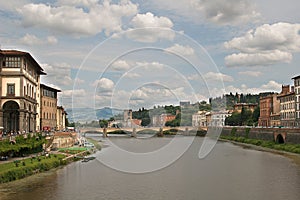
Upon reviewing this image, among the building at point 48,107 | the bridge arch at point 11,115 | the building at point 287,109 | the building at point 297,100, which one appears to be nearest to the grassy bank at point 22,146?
the bridge arch at point 11,115

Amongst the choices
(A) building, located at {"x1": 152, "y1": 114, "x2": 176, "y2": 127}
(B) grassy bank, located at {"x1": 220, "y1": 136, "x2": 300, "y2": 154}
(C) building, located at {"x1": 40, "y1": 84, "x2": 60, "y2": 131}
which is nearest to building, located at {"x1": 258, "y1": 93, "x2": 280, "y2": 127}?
(B) grassy bank, located at {"x1": 220, "y1": 136, "x2": 300, "y2": 154}

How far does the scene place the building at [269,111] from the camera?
91.9 metres

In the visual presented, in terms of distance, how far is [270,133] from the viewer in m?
59.9

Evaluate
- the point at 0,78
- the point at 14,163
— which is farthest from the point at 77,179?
the point at 0,78

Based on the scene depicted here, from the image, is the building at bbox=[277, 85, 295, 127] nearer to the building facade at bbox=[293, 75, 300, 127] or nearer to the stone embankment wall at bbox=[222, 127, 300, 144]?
the building facade at bbox=[293, 75, 300, 127]

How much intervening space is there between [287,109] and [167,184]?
62.2m

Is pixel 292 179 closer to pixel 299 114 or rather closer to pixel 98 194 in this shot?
pixel 98 194

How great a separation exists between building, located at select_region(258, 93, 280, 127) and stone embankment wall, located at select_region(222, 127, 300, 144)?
12805 mm

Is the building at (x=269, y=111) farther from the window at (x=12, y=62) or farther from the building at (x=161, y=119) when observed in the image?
the window at (x=12, y=62)

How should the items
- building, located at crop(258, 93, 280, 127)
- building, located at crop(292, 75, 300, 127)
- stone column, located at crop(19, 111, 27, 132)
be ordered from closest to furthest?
stone column, located at crop(19, 111, 27, 132) → building, located at crop(292, 75, 300, 127) → building, located at crop(258, 93, 280, 127)

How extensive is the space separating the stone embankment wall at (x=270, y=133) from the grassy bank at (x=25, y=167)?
95.0ft

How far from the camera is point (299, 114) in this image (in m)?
75.4

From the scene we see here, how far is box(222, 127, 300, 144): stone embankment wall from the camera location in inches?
1989

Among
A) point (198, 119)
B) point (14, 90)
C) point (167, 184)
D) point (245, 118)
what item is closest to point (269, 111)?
point (245, 118)
